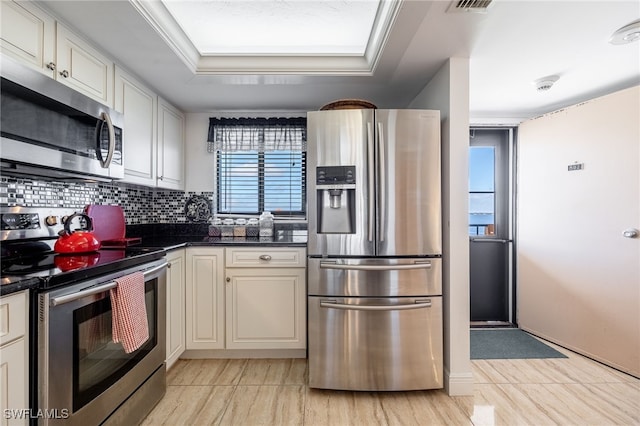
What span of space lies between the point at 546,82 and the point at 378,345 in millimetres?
2308

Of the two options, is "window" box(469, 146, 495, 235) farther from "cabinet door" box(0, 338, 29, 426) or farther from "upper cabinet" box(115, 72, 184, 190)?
"cabinet door" box(0, 338, 29, 426)

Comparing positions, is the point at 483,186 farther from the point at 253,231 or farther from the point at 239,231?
the point at 239,231

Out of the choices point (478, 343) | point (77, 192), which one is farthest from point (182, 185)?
point (478, 343)

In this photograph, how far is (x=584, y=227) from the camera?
245 cm

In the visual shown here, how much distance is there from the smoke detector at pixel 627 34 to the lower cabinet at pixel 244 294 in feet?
7.61

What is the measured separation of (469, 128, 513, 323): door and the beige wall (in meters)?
0.20

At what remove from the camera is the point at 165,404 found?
181cm

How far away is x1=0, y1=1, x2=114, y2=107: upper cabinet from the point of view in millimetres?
1302

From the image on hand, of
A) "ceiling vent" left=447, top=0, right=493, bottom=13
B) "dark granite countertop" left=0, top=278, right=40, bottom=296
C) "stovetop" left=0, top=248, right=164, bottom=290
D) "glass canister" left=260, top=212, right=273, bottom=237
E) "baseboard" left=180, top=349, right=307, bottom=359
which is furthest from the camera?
"glass canister" left=260, top=212, right=273, bottom=237

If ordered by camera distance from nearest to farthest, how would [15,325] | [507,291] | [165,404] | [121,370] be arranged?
[15,325] < [121,370] < [165,404] < [507,291]

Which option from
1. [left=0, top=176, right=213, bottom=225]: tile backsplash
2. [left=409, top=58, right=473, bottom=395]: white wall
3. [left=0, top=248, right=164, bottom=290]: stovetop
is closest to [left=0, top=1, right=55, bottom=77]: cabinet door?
[left=0, top=176, right=213, bottom=225]: tile backsplash

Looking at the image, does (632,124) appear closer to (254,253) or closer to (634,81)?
(634,81)

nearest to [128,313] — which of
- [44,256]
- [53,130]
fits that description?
[44,256]

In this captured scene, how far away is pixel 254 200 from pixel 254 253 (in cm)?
83
